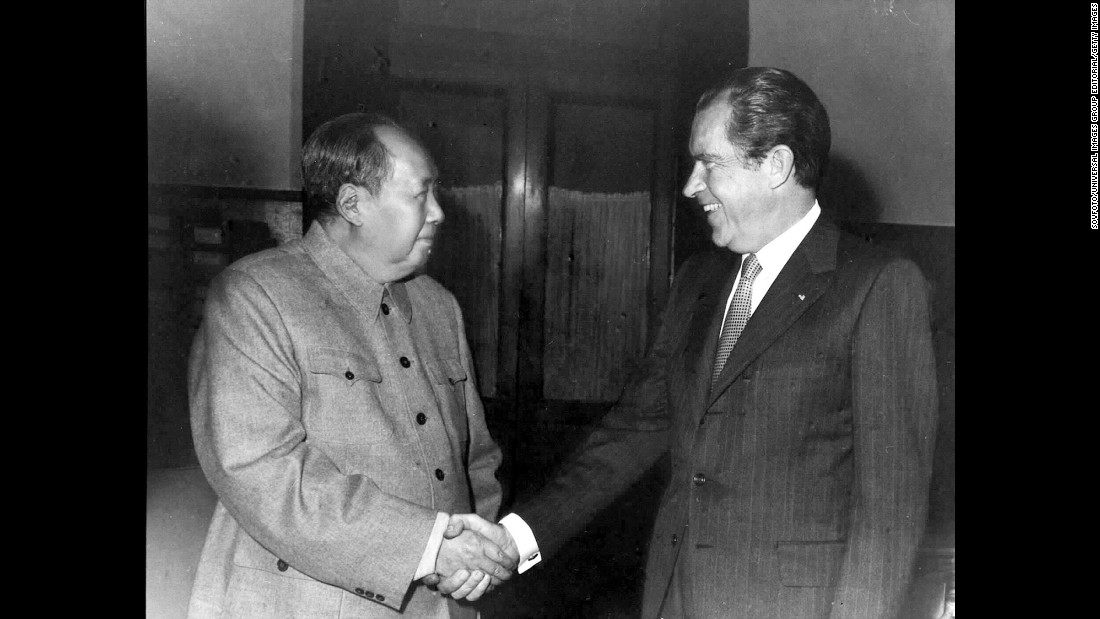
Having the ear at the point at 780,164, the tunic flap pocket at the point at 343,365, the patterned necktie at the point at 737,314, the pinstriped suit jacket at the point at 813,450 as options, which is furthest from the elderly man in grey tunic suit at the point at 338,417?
the ear at the point at 780,164

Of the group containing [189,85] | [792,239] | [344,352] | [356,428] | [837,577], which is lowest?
[837,577]

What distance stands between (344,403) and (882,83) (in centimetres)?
154

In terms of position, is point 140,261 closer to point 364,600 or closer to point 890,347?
point 364,600

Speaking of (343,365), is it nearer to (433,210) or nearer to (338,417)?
(338,417)

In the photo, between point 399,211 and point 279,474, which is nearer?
point 279,474

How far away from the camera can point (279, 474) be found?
66.2 inches

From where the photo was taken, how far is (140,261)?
1.70m

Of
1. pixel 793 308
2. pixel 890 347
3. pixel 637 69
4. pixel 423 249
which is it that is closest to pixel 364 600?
pixel 423 249

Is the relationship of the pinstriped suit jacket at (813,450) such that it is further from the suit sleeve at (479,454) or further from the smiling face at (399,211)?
the smiling face at (399,211)

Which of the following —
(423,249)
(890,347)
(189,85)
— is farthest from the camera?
(423,249)

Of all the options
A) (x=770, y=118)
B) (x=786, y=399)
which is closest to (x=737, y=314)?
(x=786, y=399)

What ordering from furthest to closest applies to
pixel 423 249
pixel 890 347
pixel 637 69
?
pixel 637 69 < pixel 423 249 < pixel 890 347

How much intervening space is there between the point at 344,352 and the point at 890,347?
3.96 ft
